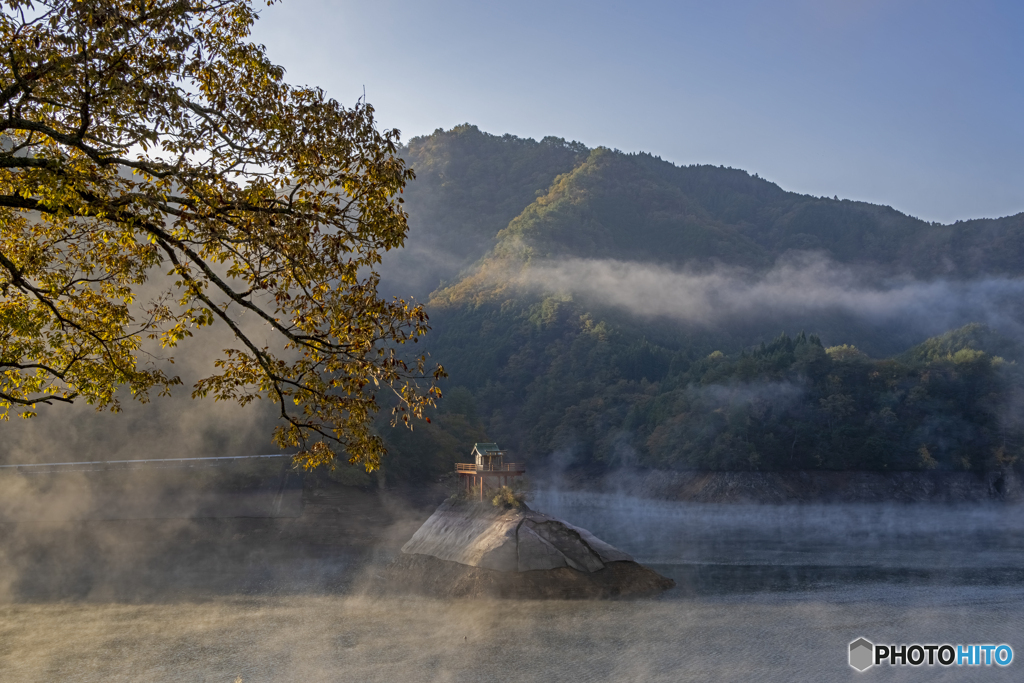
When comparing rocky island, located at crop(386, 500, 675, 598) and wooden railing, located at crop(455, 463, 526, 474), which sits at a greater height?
wooden railing, located at crop(455, 463, 526, 474)

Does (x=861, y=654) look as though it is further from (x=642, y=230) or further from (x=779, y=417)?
(x=642, y=230)

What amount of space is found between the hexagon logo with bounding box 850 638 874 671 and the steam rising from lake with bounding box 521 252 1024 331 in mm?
116230

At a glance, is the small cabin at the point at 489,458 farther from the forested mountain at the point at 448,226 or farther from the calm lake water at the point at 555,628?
the forested mountain at the point at 448,226

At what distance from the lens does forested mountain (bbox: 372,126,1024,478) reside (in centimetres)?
7938

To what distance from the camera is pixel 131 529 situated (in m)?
49.5

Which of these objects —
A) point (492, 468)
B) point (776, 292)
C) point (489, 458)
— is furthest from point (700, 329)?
point (492, 468)

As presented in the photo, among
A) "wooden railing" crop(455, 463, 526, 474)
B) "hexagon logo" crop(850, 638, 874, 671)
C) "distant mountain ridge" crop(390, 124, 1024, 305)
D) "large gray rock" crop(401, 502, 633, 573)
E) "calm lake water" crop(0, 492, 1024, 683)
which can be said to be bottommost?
"calm lake water" crop(0, 492, 1024, 683)

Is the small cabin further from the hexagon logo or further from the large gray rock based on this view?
the hexagon logo

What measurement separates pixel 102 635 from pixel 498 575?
48.4 feet

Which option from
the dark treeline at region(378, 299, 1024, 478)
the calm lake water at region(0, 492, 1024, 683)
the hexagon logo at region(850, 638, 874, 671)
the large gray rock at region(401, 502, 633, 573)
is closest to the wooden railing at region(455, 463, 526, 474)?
the large gray rock at region(401, 502, 633, 573)

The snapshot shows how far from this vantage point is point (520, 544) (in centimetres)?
3384

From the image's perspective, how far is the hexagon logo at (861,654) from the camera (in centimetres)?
2381

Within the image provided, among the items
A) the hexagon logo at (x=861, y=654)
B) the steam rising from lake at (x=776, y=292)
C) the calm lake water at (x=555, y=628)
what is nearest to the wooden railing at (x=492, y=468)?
the calm lake water at (x=555, y=628)

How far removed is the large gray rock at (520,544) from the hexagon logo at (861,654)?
1117 centimetres
